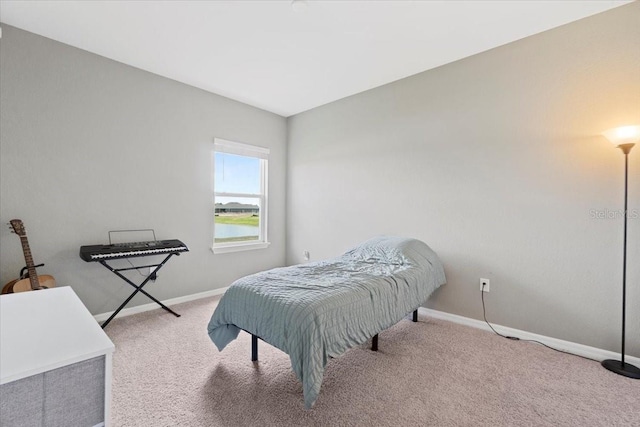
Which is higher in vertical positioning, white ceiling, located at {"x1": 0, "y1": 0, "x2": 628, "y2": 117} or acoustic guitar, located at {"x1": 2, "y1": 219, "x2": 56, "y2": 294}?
white ceiling, located at {"x1": 0, "y1": 0, "x2": 628, "y2": 117}

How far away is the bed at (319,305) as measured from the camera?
152 centimetres

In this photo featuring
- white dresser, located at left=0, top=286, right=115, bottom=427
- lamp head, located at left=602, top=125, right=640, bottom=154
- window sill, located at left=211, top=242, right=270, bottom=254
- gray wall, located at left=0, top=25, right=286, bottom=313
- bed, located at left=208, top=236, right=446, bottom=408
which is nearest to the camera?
white dresser, located at left=0, top=286, right=115, bottom=427

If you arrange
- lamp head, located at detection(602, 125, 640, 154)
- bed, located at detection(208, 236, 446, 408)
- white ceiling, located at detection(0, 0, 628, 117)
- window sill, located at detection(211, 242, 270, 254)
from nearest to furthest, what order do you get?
bed, located at detection(208, 236, 446, 408) < lamp head, located at detection(602, 125, 640, 154) < white ceiling, located at detection(0, 0, 628, 117) < window sill, located at detection(211, 242, 270, 254)

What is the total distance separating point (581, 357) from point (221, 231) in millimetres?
3780

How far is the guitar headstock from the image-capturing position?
2225 millimetres

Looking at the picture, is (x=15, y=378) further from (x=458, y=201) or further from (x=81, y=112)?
(x=458, y=201)

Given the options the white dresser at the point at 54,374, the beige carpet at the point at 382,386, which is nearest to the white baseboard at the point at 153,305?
the beige carpet at the point at 382,386

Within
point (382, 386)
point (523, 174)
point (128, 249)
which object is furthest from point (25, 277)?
point (523, 174)

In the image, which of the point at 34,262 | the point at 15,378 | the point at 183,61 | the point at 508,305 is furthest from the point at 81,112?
the point at 508,305

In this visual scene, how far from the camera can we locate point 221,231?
12.3 feet

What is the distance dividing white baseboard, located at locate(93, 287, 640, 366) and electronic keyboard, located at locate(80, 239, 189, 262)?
69 cm

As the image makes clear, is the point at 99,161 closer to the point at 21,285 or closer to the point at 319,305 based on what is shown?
the point at 21,285

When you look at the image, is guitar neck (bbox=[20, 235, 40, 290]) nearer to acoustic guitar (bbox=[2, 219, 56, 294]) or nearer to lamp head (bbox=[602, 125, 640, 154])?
acoustic guitar (bbox=[2, 219, 56, 294])

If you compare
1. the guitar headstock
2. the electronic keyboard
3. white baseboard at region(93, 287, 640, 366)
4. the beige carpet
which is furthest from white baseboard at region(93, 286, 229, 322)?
the guitar headstock
